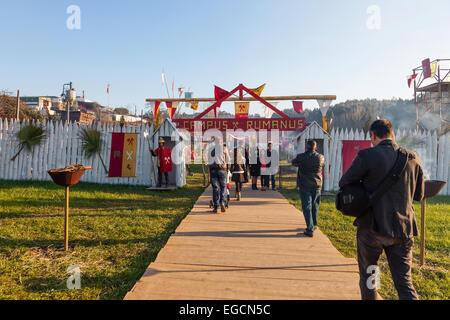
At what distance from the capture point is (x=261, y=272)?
335 centimetres

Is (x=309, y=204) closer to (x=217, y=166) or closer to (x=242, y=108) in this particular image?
(x=217, y=166)

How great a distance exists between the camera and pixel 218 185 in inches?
257

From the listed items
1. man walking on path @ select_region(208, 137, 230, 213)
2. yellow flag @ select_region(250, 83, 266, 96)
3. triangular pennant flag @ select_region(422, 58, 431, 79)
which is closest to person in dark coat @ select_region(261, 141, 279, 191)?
yellow flag @ select_region(250, 83, 266, 96)

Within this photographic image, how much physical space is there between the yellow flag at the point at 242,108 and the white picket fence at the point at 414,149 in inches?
106

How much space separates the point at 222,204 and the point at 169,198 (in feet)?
9.21

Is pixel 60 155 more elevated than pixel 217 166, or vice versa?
pixel 60 155

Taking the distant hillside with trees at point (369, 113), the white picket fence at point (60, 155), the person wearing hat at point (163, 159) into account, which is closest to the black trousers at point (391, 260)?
the person wearing hat at point (163, 159)

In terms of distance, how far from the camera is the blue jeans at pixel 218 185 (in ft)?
21.1

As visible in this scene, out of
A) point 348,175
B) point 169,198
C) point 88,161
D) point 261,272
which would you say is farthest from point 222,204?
point 88,161

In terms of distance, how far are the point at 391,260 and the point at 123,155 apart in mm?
10882

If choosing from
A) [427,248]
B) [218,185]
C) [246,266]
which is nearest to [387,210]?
[246,266]

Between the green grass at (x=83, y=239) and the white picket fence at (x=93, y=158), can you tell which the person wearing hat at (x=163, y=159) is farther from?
the green grass at (x=83, y=239)

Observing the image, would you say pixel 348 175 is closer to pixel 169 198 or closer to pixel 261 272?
pixel 261 272
